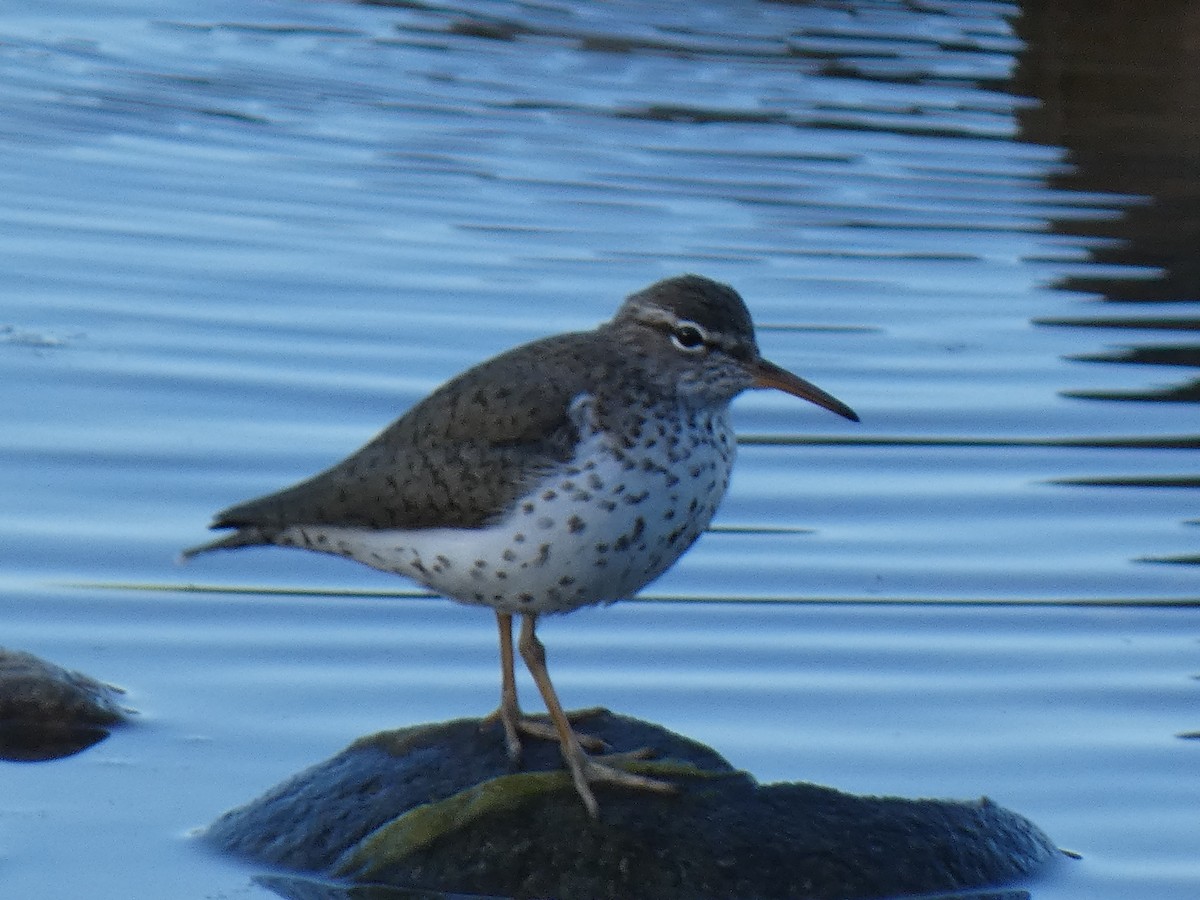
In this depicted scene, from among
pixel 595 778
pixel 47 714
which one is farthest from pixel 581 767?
pixel 47 714

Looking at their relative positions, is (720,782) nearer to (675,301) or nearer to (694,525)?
(694,525)

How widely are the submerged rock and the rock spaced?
0.90 m

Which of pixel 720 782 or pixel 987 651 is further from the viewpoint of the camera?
pixel 987 651

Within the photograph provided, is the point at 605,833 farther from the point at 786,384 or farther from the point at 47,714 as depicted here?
the point at 47,714

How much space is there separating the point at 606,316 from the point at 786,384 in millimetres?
5221

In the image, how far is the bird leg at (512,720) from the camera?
7.51 m

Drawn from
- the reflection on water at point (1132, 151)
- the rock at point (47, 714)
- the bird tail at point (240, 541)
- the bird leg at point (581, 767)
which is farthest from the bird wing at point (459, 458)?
the reflection on water at point (1132, 151)

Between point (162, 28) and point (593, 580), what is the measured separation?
1424cm

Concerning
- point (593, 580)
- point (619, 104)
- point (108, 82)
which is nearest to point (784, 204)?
point (619, 104)

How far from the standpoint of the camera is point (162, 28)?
20031 millimetres

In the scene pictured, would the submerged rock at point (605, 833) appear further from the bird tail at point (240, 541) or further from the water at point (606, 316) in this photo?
the bird tail at point (240, 541)

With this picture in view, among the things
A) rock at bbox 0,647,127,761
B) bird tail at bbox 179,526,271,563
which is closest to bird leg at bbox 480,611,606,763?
bird tail at bbox 179,526,271,563

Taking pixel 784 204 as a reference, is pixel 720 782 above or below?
below

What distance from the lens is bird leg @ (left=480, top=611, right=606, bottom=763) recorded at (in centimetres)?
751
